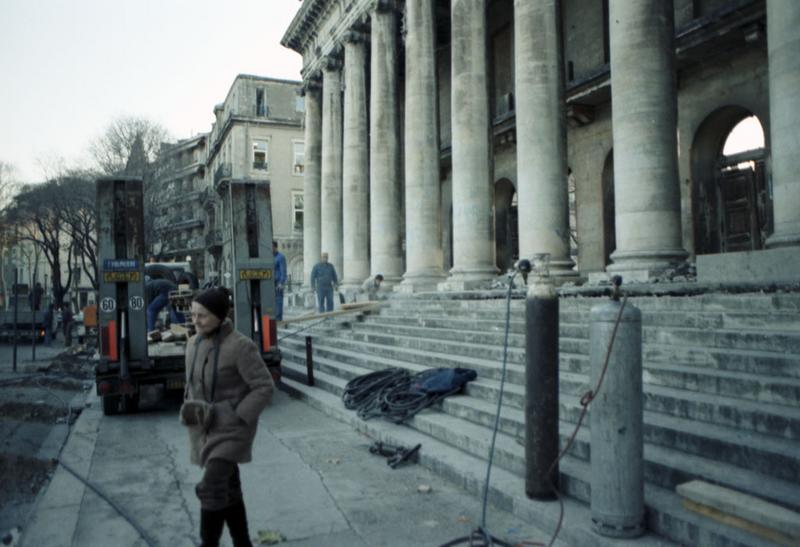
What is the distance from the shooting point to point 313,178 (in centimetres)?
2559

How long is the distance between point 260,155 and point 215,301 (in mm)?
44295

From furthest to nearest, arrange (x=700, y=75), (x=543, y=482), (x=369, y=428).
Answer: (x=700, y=75) < (x=369, y=428) < (x=543, y=482)

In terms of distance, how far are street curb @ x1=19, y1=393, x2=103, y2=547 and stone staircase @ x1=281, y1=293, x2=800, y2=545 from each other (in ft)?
10.1

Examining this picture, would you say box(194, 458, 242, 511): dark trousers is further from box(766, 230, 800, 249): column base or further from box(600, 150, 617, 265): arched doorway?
box(600, 150, 617, 265): arched doorway

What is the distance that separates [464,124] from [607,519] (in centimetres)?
1138

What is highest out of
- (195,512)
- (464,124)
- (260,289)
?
(464,124)

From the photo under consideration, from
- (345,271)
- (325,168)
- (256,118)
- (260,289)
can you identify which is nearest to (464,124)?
(260,289)

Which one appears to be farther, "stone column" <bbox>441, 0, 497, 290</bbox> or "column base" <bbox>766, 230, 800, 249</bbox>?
"stone column" <bbox>441, 0, 497, 290</bbox>

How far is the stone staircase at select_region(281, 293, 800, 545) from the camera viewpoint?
406 centimetres

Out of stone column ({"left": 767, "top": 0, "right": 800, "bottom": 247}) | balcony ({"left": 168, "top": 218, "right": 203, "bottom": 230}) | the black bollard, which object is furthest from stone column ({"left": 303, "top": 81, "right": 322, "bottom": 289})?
balcony ({"left": 168, "top": 218, "right": 203, "bottom": 230})

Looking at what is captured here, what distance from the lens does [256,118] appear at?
45688mm

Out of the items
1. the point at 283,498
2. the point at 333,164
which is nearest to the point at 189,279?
the point at 333,164

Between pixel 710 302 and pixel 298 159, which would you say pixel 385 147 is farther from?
pixel 298 159

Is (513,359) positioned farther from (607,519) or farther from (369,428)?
(607,519)
